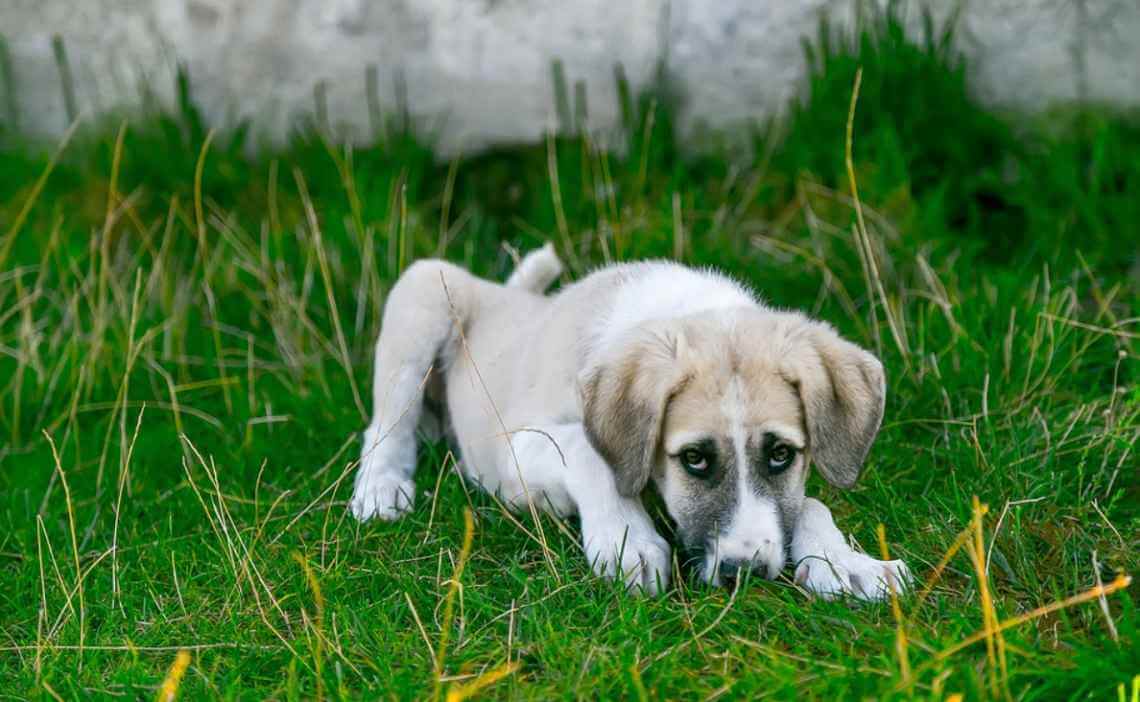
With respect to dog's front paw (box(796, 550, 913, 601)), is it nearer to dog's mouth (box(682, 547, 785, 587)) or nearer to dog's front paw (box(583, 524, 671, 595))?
dog's mouth (box(682, 547, 785, 587))

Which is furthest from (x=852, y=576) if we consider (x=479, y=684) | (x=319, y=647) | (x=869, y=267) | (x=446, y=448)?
(x=869, y=267)

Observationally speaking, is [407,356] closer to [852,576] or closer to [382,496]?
[382,496]

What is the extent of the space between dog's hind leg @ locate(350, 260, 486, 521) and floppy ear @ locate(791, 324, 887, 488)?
4.96 ft

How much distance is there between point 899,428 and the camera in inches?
188

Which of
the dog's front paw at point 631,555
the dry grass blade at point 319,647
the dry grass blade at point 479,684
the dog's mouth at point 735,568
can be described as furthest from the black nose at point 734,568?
the dry grass blade at point 319,647

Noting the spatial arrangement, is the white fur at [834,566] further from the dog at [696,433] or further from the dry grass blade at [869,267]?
the dry grass blade at [869,267]

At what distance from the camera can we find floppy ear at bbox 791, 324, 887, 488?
12.3 ft

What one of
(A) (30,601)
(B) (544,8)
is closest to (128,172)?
(B) (544,8)

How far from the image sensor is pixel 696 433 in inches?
143

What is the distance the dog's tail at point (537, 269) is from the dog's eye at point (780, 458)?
2.11 m

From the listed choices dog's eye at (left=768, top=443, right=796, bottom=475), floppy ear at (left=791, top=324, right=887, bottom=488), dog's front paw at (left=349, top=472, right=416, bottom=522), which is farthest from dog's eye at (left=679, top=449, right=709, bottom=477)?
dog's front paw at (left=349, top=472, right=416, bottom=522)

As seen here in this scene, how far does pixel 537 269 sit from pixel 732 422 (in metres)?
2.18

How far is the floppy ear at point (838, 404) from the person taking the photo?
3754 mm

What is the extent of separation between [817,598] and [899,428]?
4.46 ft
